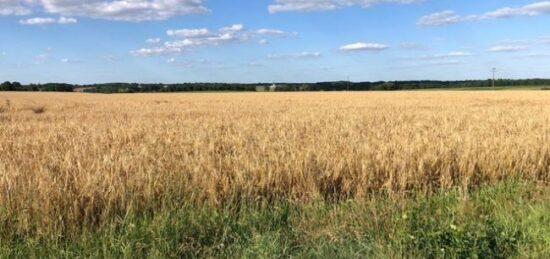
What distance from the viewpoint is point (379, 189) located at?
6492mm

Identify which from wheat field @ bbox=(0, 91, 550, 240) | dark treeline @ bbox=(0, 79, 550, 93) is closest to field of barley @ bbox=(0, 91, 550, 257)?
wheat field @ bbox=(0, 91, 550, 240)

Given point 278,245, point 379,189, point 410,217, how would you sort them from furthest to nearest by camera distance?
point 379,189 < point 410,217 < point 278,245

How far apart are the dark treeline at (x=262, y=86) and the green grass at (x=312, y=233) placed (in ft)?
312

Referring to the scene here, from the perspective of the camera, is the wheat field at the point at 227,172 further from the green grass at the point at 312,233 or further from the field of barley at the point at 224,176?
the green grass at the point at 312,233

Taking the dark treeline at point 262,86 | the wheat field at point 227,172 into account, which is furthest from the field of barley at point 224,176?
the dark treeline at point 262,86

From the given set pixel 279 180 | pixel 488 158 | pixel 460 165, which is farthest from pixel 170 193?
pixel 488 158

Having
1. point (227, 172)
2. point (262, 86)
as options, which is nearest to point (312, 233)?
point (227, 172)

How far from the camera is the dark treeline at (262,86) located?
100250 millimetres

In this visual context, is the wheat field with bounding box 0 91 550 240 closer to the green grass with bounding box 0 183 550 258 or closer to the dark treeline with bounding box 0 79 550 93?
the green grass with bounding box 0 183 550 258

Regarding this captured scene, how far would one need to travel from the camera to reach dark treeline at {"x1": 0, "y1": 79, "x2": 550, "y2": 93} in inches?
3947

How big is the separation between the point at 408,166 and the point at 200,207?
296 cm

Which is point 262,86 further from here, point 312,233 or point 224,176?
point 312,233

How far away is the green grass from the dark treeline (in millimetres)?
95149

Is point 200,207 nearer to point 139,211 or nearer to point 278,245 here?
point 139,211
